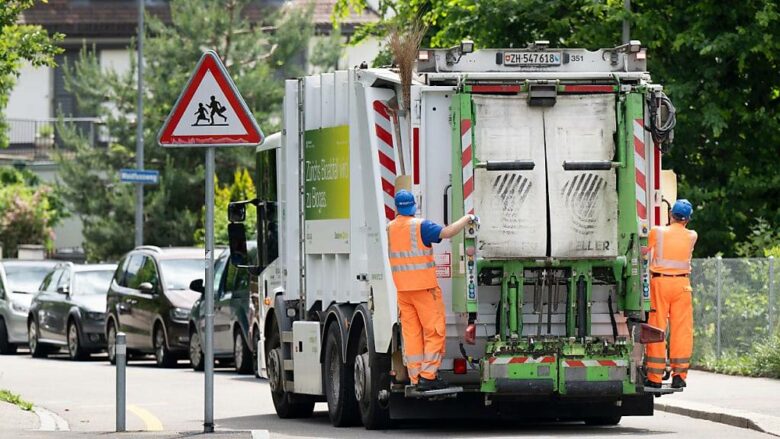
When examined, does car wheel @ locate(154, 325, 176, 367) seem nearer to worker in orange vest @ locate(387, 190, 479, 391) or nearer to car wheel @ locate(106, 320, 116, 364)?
car wheel @ locate(106, 320, 116, 364)

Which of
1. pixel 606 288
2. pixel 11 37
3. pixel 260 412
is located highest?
pixel 11 37

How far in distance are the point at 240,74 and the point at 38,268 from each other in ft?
54.2

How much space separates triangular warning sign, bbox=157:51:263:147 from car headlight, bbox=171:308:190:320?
13574 millimetres

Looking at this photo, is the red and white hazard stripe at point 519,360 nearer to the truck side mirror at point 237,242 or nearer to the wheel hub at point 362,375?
the wheel hub at point 362,375

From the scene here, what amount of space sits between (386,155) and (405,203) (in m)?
0.68

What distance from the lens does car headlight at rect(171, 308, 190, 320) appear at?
92.0 feet

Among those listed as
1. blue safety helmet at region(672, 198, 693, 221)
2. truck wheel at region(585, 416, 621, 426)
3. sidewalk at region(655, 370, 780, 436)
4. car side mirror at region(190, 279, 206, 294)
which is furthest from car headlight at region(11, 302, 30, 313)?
blue safety helmet at region(672, 198, 693, 221)

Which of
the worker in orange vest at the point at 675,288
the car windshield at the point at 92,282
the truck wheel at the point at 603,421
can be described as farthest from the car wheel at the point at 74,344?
the worker in orange vest at the point at 675,288

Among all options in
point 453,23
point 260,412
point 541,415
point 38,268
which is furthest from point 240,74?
point 541,415

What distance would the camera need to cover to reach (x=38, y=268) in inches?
1474

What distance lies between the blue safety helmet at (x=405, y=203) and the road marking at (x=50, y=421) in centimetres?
404

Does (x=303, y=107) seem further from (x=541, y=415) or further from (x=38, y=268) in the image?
(x=38, y=268)

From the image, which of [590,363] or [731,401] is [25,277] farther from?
[590,363]

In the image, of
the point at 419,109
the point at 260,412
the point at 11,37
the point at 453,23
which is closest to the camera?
the point at 419,109
